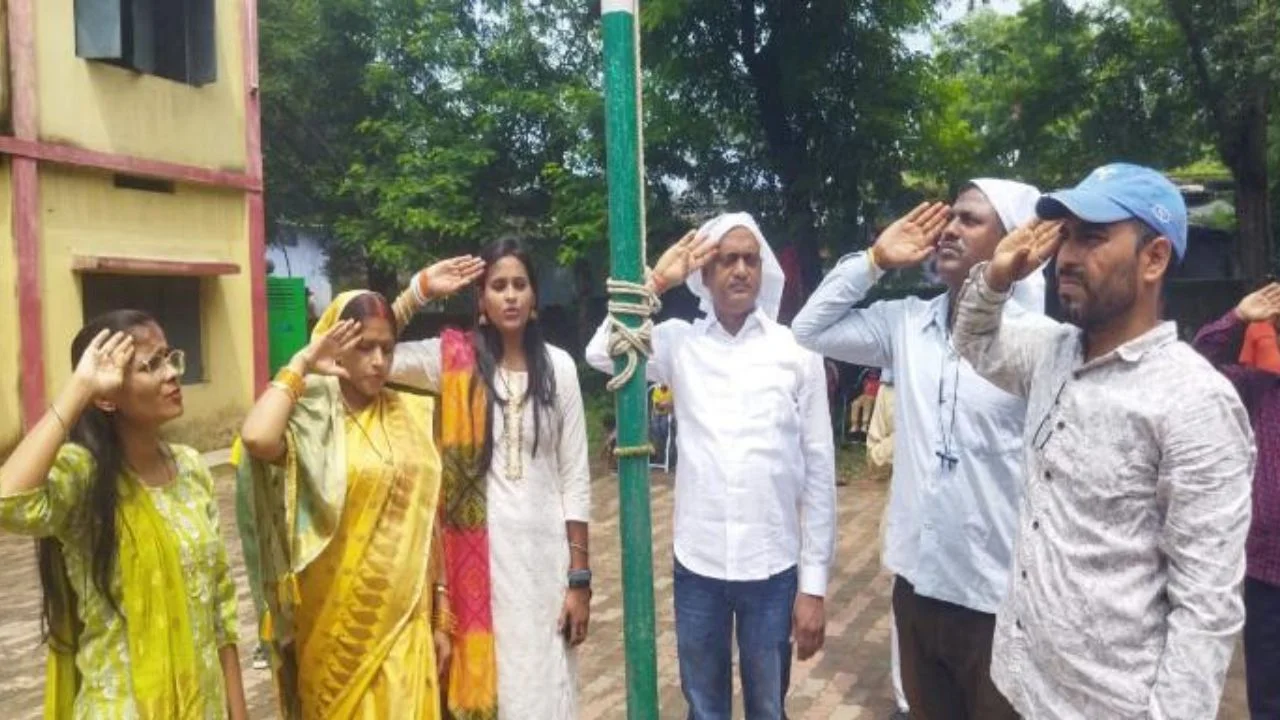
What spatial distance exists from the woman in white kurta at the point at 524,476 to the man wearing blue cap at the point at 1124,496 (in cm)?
134

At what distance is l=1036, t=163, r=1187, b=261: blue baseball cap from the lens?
6.75ft

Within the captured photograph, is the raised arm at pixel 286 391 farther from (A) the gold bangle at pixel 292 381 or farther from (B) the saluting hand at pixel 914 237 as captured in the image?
(B) the saluting hand at pixel 914 237

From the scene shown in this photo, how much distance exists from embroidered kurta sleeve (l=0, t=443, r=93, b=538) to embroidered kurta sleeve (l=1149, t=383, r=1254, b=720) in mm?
2164

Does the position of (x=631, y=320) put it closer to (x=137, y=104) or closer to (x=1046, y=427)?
(x=1046, y=427)

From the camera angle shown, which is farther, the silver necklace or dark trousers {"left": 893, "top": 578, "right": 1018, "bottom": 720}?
the silver necklace

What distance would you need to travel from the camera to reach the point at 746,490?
3.11 meters

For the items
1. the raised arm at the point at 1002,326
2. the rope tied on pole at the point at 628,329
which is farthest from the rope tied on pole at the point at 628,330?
the raised arm at the point at 1002,326

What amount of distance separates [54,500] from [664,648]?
3.65 metres

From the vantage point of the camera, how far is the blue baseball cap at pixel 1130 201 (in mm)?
2057

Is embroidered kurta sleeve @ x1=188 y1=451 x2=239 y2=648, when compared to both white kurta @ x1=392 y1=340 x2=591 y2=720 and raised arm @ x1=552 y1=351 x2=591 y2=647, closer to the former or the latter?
white kurta @ x1=392 y1=340 x2=591 y2=720

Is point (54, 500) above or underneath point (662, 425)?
above

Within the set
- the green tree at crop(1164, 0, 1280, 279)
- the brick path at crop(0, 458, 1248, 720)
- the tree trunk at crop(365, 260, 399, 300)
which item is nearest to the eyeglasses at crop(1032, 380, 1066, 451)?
the brick path at crop(0, 458, 1248, 720)

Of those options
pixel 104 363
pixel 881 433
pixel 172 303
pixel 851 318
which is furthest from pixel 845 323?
pixel 172 303

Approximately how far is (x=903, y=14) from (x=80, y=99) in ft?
28.0
